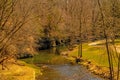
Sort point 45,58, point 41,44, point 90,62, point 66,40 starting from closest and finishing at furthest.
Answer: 1. point 90,62
2. point 45,58
3. point 41,44
4. point 66,40

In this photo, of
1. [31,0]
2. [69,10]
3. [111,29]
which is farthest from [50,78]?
→ [69,10]

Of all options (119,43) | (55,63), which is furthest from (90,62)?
(119,43)

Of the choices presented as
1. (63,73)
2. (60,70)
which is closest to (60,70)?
(60,70)

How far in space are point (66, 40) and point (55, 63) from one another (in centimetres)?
3778

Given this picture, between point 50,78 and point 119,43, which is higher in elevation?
point 119,43

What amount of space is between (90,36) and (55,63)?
113 feet

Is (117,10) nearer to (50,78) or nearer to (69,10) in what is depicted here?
(50,78)

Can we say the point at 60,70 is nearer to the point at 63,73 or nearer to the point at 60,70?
the point at 60,70

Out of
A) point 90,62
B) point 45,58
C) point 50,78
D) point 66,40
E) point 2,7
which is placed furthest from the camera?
point 66,40

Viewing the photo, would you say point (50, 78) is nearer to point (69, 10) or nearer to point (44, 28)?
point (44, 28)

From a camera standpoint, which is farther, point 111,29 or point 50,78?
point 50,78

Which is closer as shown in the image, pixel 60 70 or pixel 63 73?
pixel 63 73

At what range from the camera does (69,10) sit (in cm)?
12312

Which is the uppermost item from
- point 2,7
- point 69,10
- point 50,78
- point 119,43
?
point 69,10
